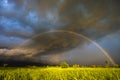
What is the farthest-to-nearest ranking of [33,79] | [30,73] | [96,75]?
[96,75] < [30,73] < [33,79]

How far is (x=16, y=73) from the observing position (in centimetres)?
2320

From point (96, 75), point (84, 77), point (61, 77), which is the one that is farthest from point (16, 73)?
point (96, 75)

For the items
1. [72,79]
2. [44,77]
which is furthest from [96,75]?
[44,77]

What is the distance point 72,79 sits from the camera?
73.5ft

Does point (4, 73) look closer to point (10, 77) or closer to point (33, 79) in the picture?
point (10, 77)

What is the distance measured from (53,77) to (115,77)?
6.53 m

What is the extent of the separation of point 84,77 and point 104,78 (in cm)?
247

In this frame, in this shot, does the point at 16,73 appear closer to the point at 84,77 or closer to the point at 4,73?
the point at 4,73

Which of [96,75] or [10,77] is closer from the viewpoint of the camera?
[10,77]

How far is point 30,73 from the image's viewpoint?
912 inches

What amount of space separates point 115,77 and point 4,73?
11.4m

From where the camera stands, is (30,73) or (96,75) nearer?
(30,73)

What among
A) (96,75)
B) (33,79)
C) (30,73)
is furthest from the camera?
(96,75)

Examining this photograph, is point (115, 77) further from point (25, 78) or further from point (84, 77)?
point (25, 78)
